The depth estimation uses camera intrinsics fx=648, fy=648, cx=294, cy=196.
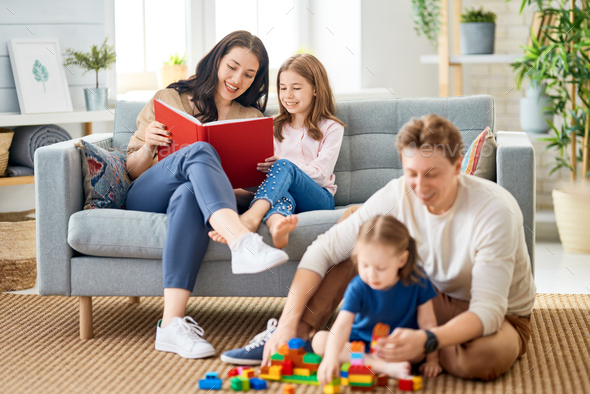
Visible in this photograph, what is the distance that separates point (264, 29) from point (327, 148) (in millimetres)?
1990

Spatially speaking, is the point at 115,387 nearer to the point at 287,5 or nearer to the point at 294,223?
the point at 294,223

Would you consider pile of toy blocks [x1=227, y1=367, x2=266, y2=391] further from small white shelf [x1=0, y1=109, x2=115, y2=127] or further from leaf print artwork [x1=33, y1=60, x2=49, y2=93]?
leaf print artwork [x1=33, y1=60, x2=49, y2=93]

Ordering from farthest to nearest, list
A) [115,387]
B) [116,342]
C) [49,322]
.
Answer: [49,322]
[116,342]
[115,387]

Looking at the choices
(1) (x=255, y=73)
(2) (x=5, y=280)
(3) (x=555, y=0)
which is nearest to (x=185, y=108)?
(1) (x=255, y=73)

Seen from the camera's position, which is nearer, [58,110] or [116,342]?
[116,342]

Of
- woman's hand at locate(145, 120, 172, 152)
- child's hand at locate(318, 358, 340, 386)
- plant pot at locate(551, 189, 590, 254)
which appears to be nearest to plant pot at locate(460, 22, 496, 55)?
plant pot at locate(551, 189, 590, 254)

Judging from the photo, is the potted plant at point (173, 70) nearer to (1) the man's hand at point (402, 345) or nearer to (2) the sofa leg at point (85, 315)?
(2) the sofa leg at point (85, 315)

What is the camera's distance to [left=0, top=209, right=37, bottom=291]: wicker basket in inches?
103

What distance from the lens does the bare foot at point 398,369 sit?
60.5 inches

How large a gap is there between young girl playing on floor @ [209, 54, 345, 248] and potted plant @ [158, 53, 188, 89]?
142 centimetres

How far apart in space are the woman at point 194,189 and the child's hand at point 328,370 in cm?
32

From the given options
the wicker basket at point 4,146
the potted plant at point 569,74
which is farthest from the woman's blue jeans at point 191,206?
the potted plant at point 569,74

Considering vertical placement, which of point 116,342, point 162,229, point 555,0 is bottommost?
point 116,342

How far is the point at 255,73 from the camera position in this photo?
2.34 m
